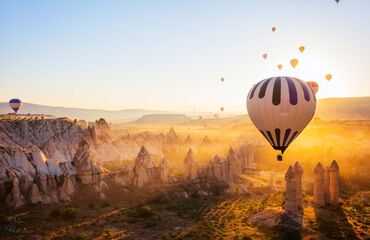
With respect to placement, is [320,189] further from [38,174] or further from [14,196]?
[14,196]

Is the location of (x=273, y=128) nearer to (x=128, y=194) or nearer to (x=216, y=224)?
(x=216, y=224)

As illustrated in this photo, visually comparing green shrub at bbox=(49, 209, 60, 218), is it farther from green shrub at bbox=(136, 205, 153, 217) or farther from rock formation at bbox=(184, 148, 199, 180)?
rock formation at bbox=(184, 148, 199, 180)

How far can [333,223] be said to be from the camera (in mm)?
36469

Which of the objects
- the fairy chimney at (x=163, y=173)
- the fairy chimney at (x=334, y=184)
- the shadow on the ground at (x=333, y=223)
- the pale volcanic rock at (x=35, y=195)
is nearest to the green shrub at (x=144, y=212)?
the pale volcanic rock at (x=35, y=195)

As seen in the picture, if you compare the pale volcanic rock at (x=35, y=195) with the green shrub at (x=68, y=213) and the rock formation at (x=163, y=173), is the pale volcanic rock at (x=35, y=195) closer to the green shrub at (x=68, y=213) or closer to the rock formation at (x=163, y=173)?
the green shrub at (x=68, y=213)

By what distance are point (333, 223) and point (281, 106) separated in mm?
15517

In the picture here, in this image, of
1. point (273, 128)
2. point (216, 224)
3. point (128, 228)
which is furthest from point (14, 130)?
point (273, 128)

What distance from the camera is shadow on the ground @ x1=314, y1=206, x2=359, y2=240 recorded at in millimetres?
32594

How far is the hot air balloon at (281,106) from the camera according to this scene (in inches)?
1265

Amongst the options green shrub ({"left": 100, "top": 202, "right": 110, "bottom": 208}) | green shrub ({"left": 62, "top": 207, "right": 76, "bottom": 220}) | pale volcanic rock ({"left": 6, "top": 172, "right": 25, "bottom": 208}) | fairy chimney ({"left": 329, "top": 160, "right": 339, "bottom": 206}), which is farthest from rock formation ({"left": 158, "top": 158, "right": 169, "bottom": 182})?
fairy chimney ({"left": 329, "top": 160, "right": 339, "bottom": 206})

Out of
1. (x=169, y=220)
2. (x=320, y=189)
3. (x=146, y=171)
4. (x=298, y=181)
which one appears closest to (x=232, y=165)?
(x=146, y=171)

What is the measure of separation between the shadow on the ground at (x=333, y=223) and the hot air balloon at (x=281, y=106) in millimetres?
9899

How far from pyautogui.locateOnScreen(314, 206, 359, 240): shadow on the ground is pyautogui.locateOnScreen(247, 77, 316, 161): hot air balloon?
990 cm

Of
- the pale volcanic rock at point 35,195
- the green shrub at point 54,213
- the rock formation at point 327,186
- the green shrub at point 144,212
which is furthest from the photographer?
the rock formation at point 327,186
